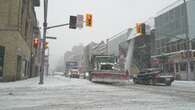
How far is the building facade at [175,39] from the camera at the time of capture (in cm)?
4822

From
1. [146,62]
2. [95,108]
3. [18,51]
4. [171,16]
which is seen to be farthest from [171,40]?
[95,108]

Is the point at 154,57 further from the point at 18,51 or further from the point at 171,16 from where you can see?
the point at 18,51

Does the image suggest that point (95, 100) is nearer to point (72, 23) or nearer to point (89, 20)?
point (72, 23)

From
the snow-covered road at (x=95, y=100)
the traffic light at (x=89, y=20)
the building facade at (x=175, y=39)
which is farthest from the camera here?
the building facade at (x=175, y=39)

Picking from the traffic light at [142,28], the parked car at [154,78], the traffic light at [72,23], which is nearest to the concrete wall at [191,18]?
the parked car at [154,78]

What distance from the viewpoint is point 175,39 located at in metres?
53.7

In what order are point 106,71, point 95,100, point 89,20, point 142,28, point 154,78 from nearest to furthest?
1. point 95,100
2. point 89,20
3. point 106,71
4. point 154,78
5. point 142,28

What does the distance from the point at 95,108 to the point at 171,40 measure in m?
→ 48.6

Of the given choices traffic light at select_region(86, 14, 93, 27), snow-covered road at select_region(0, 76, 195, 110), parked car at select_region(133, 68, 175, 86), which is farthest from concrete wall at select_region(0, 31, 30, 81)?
parked car at select_region(133, 68, 175, 86)

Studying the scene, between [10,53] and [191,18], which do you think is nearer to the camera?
[10,53]

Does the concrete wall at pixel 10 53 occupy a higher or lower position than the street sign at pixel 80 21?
lower

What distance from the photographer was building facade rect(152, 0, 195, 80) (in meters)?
48.2

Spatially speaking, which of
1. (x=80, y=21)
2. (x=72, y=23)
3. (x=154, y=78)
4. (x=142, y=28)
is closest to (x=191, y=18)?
(x=142, y=28)

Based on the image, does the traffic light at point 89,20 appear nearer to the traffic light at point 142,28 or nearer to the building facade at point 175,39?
the traffic light at point 142,28
